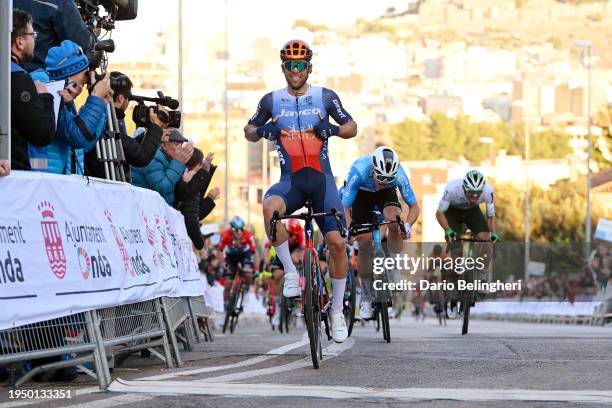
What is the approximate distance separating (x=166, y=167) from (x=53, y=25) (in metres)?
3.49

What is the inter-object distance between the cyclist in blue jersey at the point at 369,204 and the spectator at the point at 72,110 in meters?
5.50

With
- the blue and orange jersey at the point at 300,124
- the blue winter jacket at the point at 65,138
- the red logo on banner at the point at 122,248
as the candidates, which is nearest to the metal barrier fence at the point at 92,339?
the red logo on banner at the point at 122,248

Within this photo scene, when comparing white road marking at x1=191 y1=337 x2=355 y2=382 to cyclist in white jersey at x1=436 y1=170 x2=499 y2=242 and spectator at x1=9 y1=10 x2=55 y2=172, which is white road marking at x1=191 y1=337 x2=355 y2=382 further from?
cyclist in white jersey at x1=436 y1=170 x2=499 y2=242

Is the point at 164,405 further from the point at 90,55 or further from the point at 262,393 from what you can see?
the point at 90,55

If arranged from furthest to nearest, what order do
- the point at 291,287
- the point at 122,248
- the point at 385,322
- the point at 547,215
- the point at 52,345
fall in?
1. the point at 547,215
2. the point at 385,322
3. the point at 291,287
4. the point at 122,248
5. the point at 52,345

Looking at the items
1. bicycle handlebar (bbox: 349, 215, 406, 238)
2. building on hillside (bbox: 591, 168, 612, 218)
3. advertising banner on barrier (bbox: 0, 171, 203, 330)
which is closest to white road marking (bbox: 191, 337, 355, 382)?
advertising banner on barrier (bbox: 0, 171, 203, 330)

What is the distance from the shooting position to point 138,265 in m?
12.5

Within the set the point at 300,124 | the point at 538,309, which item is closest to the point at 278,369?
the point at 300,124

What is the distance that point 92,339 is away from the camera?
440 inches

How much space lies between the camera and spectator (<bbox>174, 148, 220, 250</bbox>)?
723 inches

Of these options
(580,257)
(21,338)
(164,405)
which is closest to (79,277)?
(21,338)

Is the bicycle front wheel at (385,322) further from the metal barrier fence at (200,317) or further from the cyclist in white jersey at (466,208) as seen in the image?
the cyclist in white jersey at (466,208)

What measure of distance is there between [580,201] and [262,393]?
351ft

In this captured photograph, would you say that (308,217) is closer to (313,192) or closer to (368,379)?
(313,192)
